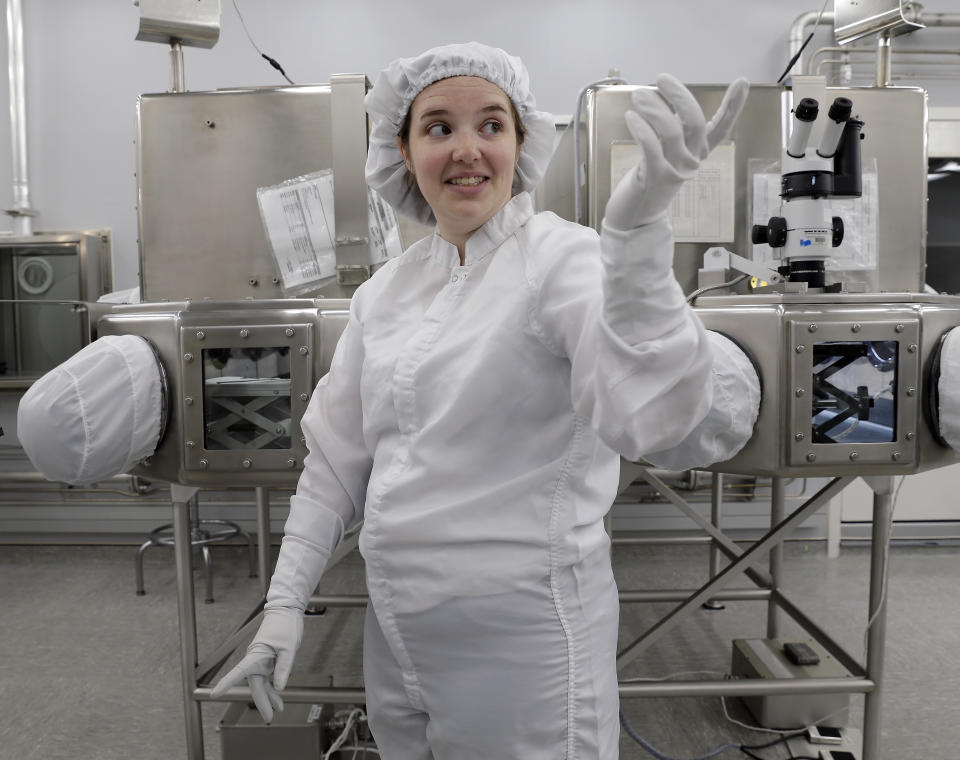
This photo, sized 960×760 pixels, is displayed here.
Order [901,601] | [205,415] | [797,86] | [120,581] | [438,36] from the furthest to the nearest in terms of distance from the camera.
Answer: [438,36]
[120,581]
[901,601]
[797,86]
[205,415]

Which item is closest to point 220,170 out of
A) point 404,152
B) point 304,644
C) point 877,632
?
point 404,152

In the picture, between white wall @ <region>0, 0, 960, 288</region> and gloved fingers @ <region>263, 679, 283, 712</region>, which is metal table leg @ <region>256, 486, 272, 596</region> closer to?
gloved fingers @ <region>263, 679, 283, 712</region>

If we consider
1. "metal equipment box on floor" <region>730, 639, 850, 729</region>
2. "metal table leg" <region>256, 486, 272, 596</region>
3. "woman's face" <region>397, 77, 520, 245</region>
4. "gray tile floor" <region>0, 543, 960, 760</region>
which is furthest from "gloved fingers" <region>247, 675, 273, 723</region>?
"metal equipment box on floor" <region>730, 639, 850, 729</region>

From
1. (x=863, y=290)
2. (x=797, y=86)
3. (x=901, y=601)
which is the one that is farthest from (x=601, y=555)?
(x=901, y=601)

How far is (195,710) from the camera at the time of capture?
5.12 feet

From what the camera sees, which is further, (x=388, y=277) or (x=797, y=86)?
(x=797, y=86)

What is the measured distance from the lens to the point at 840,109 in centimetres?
→ 125

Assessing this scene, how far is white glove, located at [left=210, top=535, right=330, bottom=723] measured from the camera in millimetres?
900

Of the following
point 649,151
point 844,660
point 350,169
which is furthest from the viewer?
point 844,660

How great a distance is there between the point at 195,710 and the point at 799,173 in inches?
65.8

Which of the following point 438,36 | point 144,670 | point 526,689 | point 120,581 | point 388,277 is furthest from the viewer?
point 438,36

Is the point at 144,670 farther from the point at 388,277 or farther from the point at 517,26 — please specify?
the point at 517,26

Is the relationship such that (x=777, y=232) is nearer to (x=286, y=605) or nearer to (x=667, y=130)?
(x=667, y=130)

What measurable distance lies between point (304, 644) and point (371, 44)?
2447 millimetres
